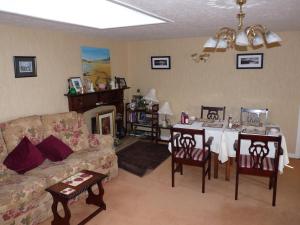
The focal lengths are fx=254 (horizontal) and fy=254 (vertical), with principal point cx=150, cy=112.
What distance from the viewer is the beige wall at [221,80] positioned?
4.43 metres

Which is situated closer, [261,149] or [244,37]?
[244,37]

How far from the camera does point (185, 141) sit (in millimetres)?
3395

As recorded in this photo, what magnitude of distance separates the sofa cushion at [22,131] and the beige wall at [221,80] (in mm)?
2772

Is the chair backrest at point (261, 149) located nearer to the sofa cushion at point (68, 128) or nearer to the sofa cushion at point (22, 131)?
the sofa cushion at point (68, 128)

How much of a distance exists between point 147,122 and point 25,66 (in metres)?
2.77

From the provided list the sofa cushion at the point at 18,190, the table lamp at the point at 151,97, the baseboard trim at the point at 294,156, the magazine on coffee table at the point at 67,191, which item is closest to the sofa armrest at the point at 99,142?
the sofa cushion at the point at 18,190

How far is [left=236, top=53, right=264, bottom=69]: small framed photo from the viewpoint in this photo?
4.55m

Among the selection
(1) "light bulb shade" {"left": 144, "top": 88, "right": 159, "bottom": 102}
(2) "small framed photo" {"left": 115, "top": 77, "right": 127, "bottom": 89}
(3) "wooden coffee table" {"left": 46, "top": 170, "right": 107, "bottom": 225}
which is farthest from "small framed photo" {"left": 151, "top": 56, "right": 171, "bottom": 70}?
(3) "wooden coffee table" {"left": 46, "top": 170, "right": 107, "bottom": 225}

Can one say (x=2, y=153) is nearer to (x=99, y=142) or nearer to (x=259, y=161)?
(x=99, y=142)

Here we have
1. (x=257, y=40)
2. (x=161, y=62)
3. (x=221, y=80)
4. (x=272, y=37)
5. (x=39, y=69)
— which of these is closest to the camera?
(x=272, y=37)

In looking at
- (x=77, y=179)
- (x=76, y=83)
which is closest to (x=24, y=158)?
(x=77, y=179)

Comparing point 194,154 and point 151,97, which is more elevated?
point 151,97

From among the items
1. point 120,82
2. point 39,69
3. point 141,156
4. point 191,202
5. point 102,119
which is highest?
point 39,69

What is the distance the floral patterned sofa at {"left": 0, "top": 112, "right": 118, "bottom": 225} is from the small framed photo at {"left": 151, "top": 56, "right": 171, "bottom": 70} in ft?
7.15
